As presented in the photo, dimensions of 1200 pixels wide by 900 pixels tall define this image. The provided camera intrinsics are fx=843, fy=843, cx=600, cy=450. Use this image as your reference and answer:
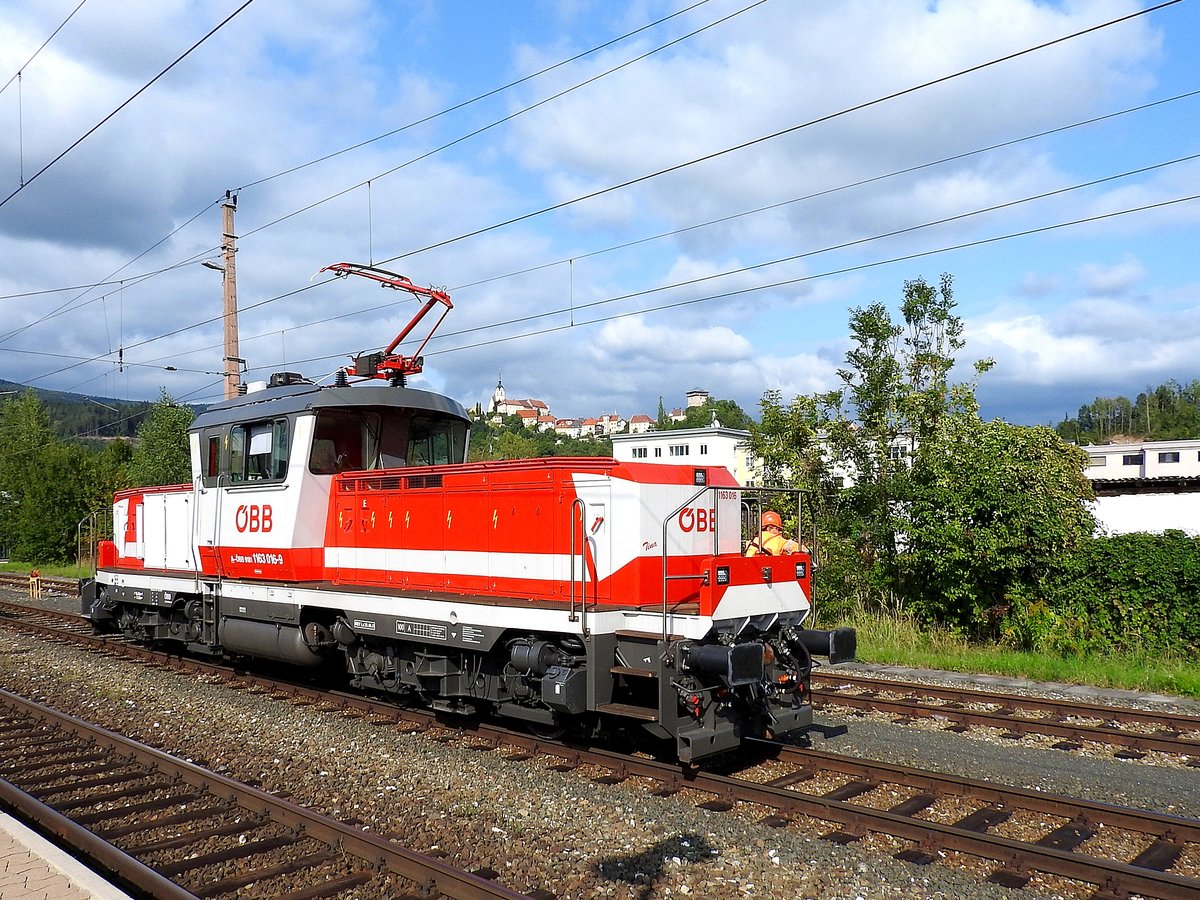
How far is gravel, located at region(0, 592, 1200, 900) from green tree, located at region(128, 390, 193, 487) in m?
20.7

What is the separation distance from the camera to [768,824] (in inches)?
226

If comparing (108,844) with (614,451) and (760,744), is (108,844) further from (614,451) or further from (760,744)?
(614,451)

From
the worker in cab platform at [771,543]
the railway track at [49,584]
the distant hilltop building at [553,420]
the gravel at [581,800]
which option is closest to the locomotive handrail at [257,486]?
the gravel at [581,800]

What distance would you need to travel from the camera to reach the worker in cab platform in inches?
295

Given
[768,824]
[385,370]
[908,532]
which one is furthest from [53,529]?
[768,824]

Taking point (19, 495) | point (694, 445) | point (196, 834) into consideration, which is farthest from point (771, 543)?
point (694, 445)

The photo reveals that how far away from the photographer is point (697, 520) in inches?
293

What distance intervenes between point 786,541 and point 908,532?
652 cm

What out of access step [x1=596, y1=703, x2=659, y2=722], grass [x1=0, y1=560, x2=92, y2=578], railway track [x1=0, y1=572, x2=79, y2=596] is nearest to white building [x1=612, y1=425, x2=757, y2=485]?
grass [x1=0, y1=560, x2=92, y2=578]

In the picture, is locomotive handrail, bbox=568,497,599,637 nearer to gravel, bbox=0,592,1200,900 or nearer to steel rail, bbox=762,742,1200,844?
gravel, bbox=0,592,1200,900

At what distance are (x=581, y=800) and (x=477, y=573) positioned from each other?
2.52m

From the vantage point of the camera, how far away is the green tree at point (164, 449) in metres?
28.7

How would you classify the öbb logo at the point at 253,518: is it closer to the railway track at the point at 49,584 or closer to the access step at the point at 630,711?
the access step at the point at 630,711

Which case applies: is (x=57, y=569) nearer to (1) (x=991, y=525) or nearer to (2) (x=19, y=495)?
(2) (x=19, y=495)
